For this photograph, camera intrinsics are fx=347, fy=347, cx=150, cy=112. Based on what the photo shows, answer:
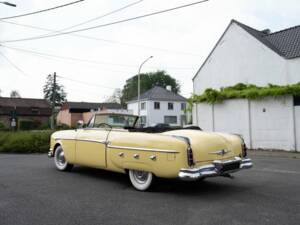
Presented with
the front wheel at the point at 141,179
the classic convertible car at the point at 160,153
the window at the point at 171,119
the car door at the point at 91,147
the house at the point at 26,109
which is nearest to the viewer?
the classic convertible car at the point at 160,153

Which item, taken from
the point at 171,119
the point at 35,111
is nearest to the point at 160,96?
the point at 171,119

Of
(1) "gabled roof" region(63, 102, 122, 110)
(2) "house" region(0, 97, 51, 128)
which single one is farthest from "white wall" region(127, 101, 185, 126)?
(1) "gabled roof" region(63, 102, 122, 110)

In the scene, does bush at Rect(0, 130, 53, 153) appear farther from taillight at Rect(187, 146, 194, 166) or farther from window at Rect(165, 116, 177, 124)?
window at Rect(165, 116, 177, 124)

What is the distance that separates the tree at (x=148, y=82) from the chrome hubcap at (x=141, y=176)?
251ft

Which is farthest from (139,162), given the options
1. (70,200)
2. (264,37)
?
(264,37)

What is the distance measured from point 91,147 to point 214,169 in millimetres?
3016

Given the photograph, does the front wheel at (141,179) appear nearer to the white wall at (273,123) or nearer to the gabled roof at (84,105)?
the white wall at (273,123)

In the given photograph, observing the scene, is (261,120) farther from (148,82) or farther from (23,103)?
(148,82)

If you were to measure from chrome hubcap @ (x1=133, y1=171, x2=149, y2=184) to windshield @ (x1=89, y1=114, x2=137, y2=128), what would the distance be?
5.93 feet

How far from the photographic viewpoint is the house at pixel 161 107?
175 ft

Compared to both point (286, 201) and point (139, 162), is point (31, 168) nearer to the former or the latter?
point (139, 162)

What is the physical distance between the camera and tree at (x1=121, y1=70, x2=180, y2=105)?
278 feet

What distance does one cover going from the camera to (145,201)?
5.80 m

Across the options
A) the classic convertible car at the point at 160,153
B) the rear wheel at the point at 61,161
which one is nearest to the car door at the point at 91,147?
the classic convertible car at the point at 160,153
